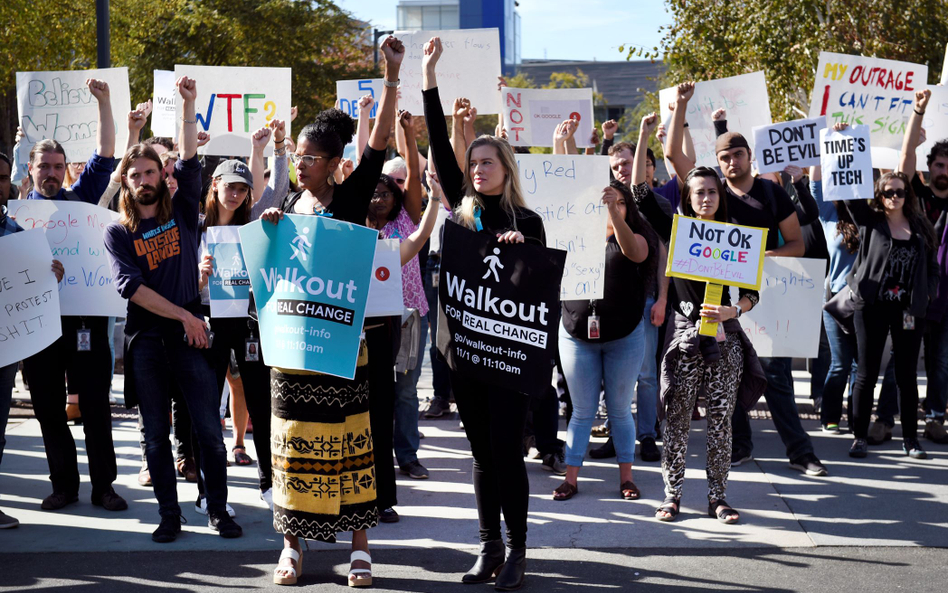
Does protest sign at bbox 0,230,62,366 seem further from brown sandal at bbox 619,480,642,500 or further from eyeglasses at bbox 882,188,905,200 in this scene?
eyeglasses at bbox 882,188,905,200

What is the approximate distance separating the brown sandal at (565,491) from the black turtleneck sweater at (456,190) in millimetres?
1965

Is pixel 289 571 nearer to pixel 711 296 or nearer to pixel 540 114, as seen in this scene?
pixel 711 296

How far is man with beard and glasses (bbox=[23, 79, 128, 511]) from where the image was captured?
5.99 m

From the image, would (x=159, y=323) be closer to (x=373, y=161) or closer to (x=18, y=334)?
(x=18, y=334)

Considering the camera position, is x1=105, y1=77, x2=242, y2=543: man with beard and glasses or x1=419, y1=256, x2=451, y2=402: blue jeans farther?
x1=419, y1=256, x2=451, y2=402: blue jeans

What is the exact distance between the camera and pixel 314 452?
4590mm

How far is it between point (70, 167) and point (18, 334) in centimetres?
266

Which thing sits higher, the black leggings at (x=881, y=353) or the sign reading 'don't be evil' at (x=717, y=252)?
the sign reading 'don't be evil' at (x=717, y=252)

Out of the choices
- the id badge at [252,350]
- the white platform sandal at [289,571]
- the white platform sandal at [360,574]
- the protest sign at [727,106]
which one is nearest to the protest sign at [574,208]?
the id badge at [252,350]

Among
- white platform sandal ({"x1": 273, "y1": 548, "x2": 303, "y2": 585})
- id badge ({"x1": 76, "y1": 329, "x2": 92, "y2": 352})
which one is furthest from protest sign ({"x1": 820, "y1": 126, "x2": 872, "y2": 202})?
id badge ({"x1": 76, "y1": 329, "x2": 92, "y2": 352})

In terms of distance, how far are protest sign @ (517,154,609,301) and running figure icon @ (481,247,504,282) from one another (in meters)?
1.31

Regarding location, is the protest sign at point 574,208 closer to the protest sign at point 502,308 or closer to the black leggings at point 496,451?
the protest sign at point 502,308

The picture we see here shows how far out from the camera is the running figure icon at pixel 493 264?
462 cm

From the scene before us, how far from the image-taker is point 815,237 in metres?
7.14
